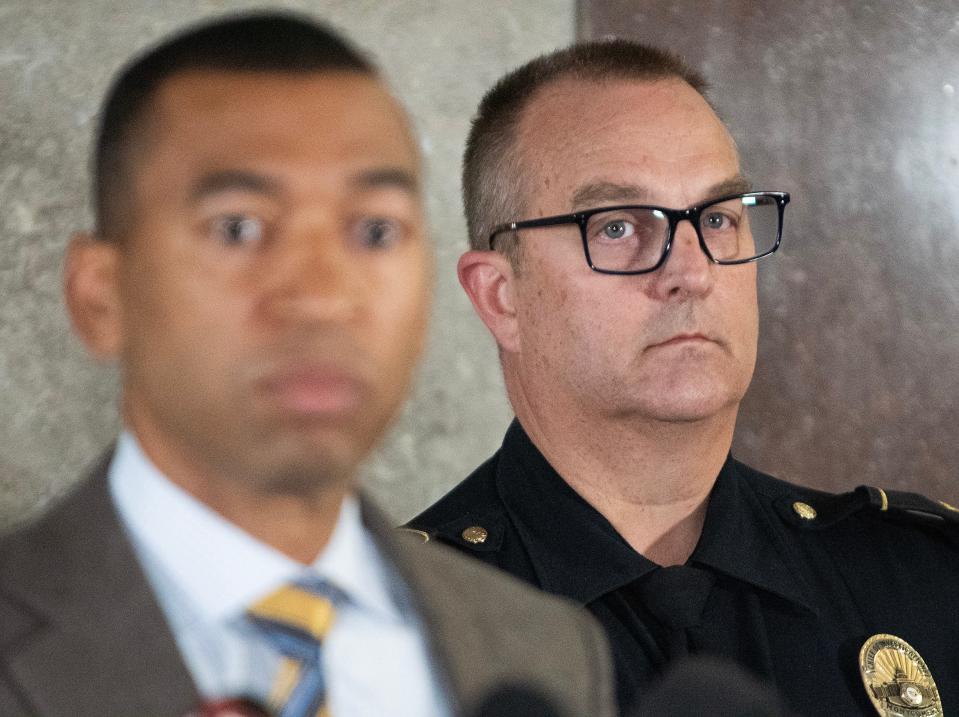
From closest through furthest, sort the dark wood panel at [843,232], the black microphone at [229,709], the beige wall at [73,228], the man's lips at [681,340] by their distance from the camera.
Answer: the black microphone at [229,709], the beige wall at [73,228], the man's lips at [681,340], the dark wood panel at [843,232]

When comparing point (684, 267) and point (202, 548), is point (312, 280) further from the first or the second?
point (684, 267)

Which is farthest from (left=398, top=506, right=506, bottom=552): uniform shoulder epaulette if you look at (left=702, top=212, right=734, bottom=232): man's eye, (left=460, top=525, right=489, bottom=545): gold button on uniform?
(left=702, top=212, right=734, bottom=232): man's eye

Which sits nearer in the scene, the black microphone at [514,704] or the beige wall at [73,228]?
the black microphone at [514,704]

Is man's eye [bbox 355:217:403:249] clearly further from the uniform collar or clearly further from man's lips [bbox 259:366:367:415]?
the uniform collar

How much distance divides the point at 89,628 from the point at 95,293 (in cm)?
10

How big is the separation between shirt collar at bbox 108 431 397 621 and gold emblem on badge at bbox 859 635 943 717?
0.48 metres

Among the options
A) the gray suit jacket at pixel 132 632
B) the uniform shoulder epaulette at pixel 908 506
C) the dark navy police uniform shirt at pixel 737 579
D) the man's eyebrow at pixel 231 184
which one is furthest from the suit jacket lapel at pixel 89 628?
the uniform shoulder epaulette at pixel 908 506

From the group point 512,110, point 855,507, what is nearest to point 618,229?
point 512,110

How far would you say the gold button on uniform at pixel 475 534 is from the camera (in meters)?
0.83

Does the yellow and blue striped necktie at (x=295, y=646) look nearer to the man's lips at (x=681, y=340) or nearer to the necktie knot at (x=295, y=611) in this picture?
the necktie knot at (x=295, y=611)

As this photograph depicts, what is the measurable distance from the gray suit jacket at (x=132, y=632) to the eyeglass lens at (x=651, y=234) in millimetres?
352

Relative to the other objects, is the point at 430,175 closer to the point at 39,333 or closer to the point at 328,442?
the point at 39,333

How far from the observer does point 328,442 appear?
15.6 inches

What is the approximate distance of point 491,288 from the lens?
85cm
